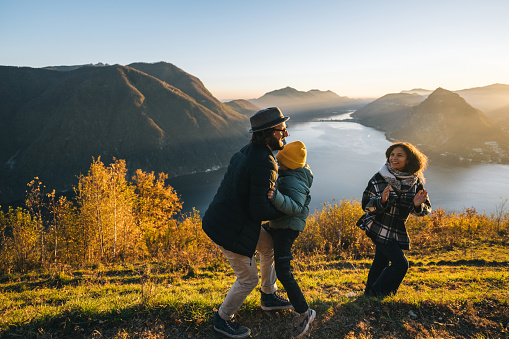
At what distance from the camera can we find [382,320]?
3.61 metres

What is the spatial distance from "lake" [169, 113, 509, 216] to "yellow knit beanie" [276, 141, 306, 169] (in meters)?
47.6

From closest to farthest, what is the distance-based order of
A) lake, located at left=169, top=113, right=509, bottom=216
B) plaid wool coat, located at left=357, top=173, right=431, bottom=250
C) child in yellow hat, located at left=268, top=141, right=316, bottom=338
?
1. child in yellow hat, located at left=268, top=141, right=316, bottom=338
2. plaid wool coat, located at left=357, top=173, right=431, bottom=250
3. lake, located at left=169, top=113, right=509, bottom=216

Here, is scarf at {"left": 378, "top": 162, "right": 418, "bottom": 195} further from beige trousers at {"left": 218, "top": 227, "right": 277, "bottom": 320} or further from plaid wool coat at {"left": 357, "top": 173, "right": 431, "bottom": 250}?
beige trousers at {"left": 218, "top": 227, "right": 277, "bottom": 320}

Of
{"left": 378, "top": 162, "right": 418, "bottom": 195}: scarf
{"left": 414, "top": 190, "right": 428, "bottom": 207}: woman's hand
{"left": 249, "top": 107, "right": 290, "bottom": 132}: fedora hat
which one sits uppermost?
{"left": 249, "top": 107, "right": 290, "bottom": 132}: fedora hat

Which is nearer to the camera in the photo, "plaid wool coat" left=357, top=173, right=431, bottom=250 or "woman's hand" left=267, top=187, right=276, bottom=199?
"woman's hand" left=267, top=187, right=276, bottom=199

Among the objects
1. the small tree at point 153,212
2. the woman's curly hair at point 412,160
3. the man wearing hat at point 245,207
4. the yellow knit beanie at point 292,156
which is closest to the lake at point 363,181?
the small tree at point 153,212

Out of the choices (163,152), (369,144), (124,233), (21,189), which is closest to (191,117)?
(163,152)

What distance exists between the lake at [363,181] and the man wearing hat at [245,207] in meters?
47.8

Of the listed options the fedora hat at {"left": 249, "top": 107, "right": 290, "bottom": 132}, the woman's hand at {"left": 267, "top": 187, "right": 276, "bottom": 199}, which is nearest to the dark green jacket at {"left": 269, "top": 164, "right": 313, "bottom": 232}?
the woman's hand at {"left": 267, "top": 187, "right": 276, "bottom": 199}

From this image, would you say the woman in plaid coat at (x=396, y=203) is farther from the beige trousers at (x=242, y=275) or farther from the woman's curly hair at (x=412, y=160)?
the beige trousers at (x=242, y=275)

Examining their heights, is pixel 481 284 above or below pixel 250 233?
below

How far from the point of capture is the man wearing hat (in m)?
2.79

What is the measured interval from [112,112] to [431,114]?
178 metres

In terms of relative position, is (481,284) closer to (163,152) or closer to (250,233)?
(250,233)
